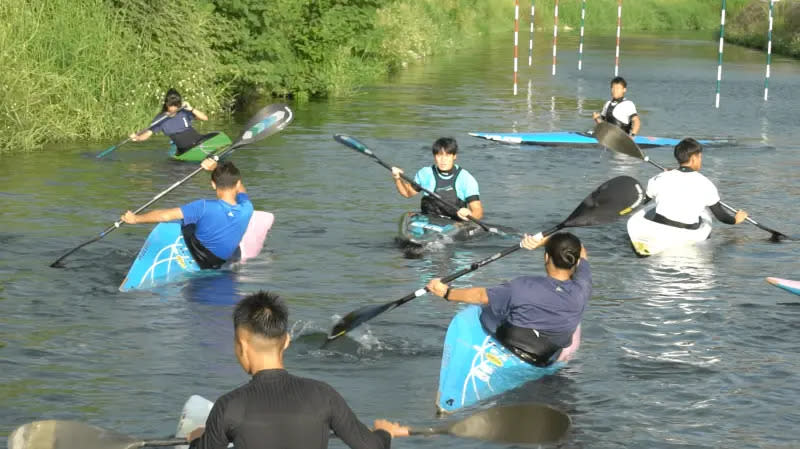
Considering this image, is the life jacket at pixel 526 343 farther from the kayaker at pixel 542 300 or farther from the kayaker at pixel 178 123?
the kayaker at pixel 178 123

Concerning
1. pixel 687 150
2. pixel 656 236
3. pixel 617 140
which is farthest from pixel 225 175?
pixel 617 140

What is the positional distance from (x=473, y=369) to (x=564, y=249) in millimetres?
916

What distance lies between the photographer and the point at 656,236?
1205 centimetres

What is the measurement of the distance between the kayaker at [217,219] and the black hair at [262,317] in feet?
17.0

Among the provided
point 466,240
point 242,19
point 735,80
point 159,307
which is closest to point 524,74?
point 735,80

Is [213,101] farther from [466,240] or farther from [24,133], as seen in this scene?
[466,240]

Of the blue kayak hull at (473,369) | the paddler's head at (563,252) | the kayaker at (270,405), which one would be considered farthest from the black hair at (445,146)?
the kayaker at (270,405)

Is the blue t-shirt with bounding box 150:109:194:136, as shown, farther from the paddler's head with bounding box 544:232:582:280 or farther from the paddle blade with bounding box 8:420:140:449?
the paddle blade with bounding box 8:420:140:449

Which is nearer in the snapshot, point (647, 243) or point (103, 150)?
point (647, 243)

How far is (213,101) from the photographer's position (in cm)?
2217

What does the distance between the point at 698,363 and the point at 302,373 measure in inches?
107

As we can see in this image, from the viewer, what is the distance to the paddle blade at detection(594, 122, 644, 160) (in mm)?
13578

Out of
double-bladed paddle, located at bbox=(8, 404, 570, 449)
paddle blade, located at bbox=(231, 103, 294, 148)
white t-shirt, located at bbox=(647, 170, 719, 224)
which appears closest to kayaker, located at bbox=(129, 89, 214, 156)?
paddle blade, located at bbox=(231, 103, 294, 148)

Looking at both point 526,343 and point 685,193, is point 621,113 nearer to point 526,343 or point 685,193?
point 685,193
